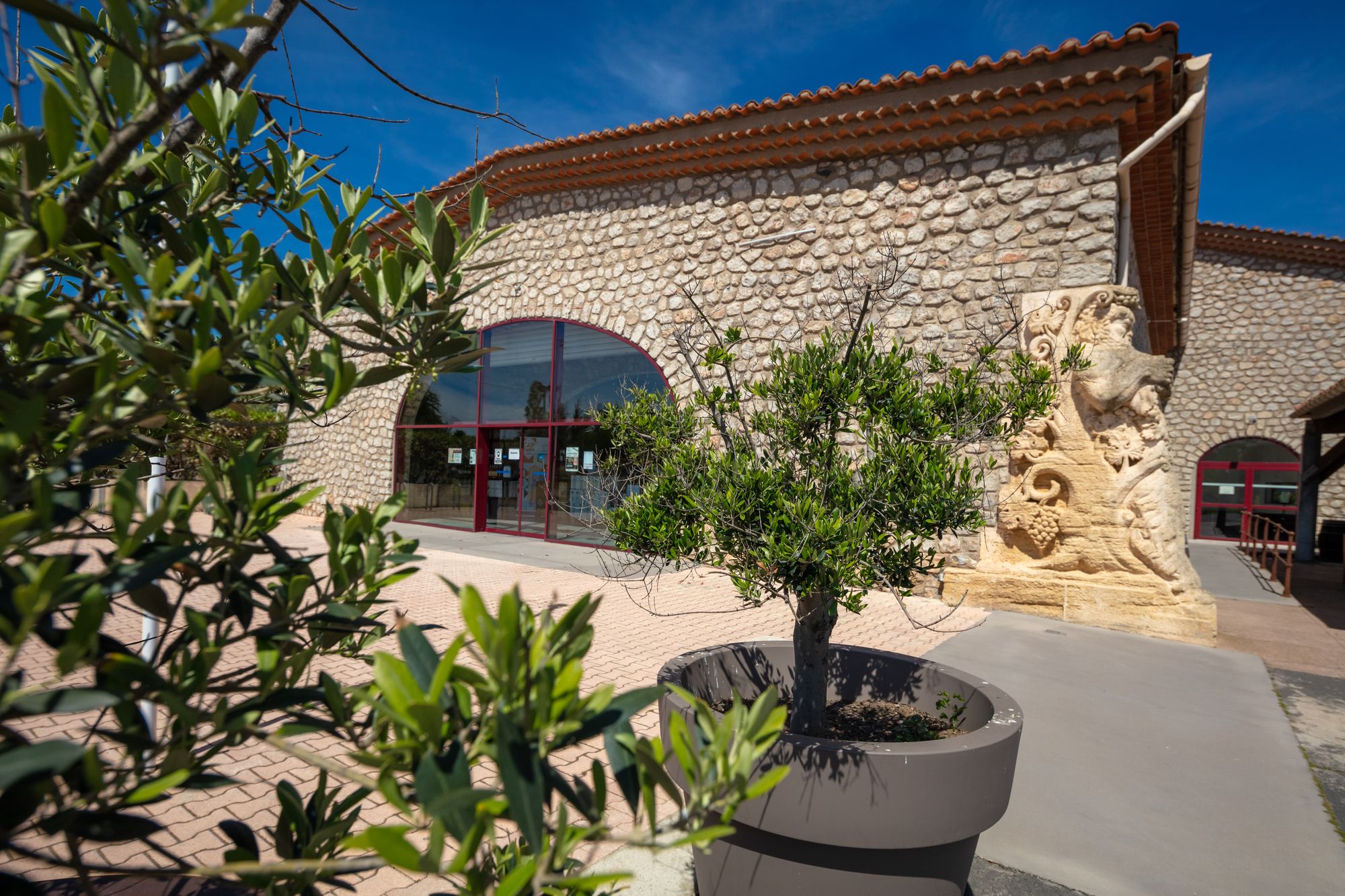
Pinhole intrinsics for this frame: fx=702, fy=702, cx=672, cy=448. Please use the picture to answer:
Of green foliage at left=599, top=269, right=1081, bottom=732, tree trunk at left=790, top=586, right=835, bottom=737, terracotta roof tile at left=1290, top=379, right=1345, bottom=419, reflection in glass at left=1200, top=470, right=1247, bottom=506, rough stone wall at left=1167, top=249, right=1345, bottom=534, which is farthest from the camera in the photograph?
reflection in glass at left=1200, top=470, right=1247, bottom=506

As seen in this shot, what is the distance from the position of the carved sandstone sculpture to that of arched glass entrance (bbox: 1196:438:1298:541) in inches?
438

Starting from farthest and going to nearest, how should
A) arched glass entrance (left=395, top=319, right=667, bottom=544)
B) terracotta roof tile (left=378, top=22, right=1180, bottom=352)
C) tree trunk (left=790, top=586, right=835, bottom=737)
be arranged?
1. arched glass entrance (left=395, top=319, right=667, bottom=544)
2. terracotta roof tile (left=378, top=22, right=1180, bottom=352)
3. tree trunk (left=790, top=586, right=835, bottom=737)

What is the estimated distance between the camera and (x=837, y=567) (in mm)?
1793

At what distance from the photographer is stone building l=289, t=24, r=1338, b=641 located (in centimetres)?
551

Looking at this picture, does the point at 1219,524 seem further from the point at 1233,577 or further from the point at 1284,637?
the point at 1284,637

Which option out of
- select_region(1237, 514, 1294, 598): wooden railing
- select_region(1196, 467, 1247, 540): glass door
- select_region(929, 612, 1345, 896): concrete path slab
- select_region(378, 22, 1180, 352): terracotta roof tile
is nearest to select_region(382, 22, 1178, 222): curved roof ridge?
select_region(378, 22, 1180, 352): terracotta roof tile

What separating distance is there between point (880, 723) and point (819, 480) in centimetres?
99

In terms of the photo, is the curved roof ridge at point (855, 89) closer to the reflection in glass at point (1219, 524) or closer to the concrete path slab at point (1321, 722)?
the concrete path slab at point (1321, 722)

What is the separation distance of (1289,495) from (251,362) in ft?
61.3

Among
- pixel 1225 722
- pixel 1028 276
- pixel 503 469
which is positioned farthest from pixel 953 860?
pixel 503 469

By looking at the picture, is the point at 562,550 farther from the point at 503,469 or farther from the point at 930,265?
the point at 930,265

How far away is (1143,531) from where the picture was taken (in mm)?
5289

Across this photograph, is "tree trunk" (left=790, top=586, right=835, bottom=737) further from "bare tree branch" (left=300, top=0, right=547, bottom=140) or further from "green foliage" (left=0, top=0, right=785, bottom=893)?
"bare tree branch" (left=300, top=0, right=547, bottom=140)

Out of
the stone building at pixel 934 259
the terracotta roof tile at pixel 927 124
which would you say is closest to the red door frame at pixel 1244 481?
the stone building at pixel 934 259
